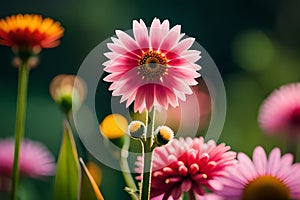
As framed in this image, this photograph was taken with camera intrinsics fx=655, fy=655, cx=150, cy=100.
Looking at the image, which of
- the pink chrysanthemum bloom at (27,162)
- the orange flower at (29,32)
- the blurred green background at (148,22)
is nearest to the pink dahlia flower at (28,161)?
the pink chrysanthemum bloom at (27,162)

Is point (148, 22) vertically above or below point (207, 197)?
above

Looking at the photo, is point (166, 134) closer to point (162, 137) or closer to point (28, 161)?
point (162, 137)

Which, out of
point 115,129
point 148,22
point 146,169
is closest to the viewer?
point 146,169

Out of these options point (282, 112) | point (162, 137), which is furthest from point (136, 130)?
point (282, 112)

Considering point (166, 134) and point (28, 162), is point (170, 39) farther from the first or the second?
point (28, 162)

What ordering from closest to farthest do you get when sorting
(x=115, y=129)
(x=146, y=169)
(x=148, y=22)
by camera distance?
1. (x=146, y=169)
2. (x=115, y=129)
3. (x=148, y=22)

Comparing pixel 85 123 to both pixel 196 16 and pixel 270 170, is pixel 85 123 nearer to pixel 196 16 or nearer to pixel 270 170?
pixel 270 170

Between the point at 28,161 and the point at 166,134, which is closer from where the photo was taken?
the point at 166,134

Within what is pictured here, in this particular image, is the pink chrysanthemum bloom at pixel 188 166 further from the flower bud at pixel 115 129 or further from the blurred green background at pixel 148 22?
the blurred green background at pixel 148 22

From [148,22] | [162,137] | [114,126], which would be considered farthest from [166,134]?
[148,22]
